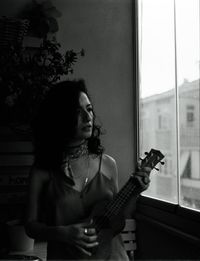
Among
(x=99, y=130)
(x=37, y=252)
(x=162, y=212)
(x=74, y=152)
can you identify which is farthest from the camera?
(x=162, y=212)

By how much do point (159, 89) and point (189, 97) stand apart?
387 mm

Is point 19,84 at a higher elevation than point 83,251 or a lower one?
higher

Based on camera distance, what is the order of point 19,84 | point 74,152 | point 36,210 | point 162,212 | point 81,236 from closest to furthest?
point 81,236, point 36,210, point 74,152, point 19,84, point 162,212

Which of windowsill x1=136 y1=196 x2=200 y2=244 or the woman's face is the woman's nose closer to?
the woman's face

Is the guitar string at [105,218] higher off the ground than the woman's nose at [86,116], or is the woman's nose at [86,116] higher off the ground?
the woman's nose at [86,116]

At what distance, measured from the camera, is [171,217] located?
226 centimetres

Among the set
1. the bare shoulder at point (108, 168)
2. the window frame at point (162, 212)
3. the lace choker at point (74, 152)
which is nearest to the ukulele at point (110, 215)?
the bare shoulder at point (108, 168)

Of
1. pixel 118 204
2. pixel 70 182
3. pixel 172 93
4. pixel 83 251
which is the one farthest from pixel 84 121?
pixel 172 93

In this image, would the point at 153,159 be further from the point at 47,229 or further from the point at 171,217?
the point at 171,217

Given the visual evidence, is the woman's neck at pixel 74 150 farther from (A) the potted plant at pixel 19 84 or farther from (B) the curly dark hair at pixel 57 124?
(A) the potted plant at pixel 19 84

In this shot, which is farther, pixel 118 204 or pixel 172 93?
pixel 172 93

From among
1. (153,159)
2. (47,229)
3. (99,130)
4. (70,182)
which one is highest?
(99,130)

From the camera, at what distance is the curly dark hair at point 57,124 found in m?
→ 1.67

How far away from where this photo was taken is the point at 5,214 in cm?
243
